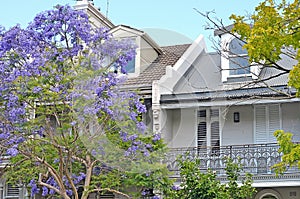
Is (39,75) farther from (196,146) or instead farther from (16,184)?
(196,146)

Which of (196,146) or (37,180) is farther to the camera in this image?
(196,146)

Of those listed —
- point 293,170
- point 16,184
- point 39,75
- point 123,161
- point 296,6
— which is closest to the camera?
point 296,6

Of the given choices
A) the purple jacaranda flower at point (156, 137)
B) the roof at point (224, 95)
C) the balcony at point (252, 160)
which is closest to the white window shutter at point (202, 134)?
the balcony at point (252, 160)

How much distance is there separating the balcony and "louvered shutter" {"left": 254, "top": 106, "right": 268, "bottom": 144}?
909mm

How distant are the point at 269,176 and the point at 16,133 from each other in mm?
8035

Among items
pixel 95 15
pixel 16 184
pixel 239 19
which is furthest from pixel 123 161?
pixel 95 15

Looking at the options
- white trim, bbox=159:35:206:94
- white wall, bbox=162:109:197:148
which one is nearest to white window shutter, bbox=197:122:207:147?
white wall, bbox=162:109:197:148

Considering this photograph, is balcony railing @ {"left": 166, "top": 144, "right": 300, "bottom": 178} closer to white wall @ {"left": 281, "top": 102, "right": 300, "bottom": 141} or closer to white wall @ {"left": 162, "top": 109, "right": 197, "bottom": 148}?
white wall @ {"left": 162, "top": 109, "right": 197, "bottom": 148}

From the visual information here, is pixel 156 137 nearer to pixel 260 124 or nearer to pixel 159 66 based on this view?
pixel 260 124

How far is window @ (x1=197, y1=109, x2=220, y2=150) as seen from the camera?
68.1ft

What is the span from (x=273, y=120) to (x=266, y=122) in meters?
0.25

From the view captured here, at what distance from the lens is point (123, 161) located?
1734cm

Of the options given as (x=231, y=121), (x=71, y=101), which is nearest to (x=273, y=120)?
(x=231, y=121)

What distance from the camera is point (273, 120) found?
20.2 meters
